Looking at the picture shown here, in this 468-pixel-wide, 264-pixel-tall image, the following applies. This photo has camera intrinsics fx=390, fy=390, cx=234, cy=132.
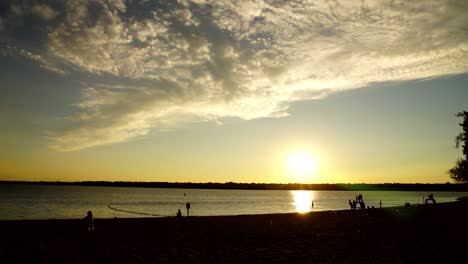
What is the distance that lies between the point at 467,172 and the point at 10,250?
6364 cm

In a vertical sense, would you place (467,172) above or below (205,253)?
above

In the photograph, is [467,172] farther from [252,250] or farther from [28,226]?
[28,226]

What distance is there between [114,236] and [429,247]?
1741cm

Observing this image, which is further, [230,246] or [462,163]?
[462,163]

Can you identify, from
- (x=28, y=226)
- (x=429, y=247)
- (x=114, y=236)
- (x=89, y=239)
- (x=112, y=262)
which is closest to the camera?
(x=112, y=262)

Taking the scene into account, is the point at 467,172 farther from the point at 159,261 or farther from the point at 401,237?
the point at 159,261

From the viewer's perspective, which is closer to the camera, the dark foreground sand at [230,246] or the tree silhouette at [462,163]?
the dark foreground sand at [230,246]

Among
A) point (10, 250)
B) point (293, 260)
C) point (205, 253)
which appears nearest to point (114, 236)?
point (10, 250)

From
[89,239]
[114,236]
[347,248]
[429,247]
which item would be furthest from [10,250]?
[429,247]

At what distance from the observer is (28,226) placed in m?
28.1

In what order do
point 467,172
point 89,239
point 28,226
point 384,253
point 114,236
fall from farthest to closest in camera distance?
1. point 467,172
2. point 28,226
3. point 114,236
4. point 89,239
5. point 384,253

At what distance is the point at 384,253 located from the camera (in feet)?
56.0

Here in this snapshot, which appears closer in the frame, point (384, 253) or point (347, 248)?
point (384, 253)

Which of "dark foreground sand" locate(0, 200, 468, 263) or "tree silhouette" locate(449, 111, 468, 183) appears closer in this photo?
"dark foreground sand" locate(0, 200, 468, 263)
